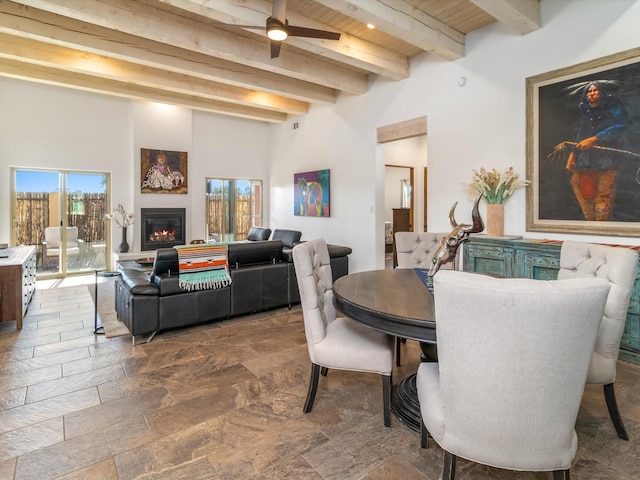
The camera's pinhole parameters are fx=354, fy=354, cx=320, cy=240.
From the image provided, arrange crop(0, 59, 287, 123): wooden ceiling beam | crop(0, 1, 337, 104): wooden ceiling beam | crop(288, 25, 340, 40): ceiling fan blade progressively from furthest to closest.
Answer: crop(0, 59, 287, 123): wooden ceiling beam, crop(0, 1, 337, 104): wooden ceiling beam, crop(288, 25, 340, 40): ceiling fan blade

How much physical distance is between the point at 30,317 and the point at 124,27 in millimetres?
3546

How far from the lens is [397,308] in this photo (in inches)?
74.4

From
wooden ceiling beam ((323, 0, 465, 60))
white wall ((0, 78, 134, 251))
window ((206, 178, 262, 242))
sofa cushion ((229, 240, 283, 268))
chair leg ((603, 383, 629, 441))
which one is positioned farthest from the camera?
window ((206, 178, 262, 242))

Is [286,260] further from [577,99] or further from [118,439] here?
[577,99]

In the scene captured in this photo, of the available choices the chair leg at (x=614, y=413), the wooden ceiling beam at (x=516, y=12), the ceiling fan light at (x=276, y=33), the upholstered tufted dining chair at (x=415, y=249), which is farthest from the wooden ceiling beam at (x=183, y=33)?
the chair leg at (x=614, y=413)

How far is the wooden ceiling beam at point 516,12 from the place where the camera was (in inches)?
132

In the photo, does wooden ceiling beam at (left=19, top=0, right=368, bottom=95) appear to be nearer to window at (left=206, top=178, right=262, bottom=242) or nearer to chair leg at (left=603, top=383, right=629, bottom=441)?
window at (left=206, top=178, right=262, bottom=242)

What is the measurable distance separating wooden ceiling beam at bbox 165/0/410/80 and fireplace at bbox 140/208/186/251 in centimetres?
478

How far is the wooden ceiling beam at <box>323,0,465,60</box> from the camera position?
3.39m

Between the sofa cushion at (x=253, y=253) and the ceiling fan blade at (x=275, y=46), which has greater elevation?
the ceiling fan blade at (x=275, y=46)

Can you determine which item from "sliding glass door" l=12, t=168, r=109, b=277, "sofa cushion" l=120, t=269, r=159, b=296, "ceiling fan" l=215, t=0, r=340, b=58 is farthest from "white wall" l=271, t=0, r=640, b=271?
"sliding glass door" l=12, t=168, r=109, b=277

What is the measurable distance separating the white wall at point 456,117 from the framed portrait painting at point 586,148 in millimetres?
110

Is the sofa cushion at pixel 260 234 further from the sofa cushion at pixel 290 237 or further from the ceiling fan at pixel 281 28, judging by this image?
the ceiling fan at pixel 281 28

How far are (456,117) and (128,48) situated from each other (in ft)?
14.1
